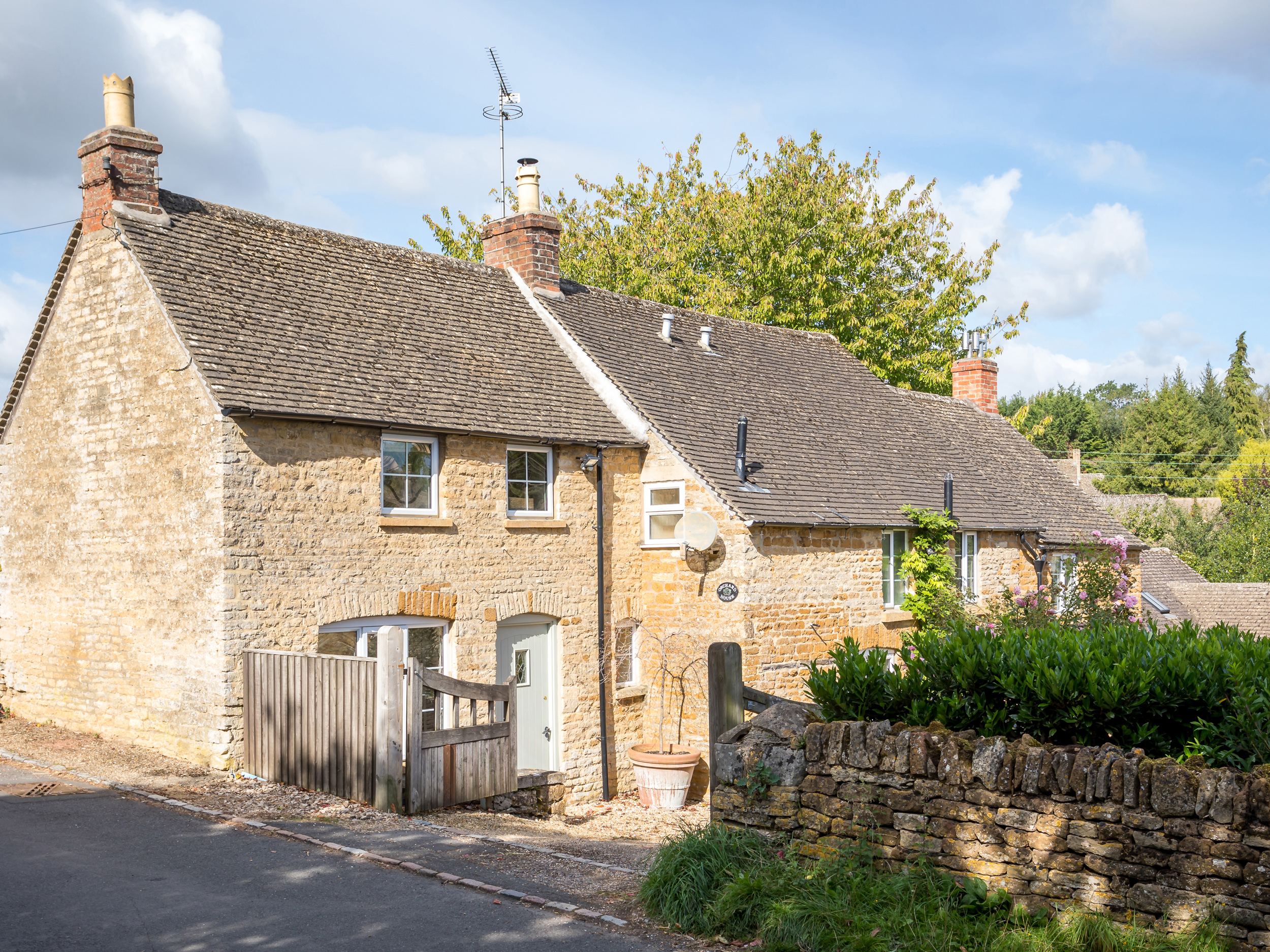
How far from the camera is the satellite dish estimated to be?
51.4 feet

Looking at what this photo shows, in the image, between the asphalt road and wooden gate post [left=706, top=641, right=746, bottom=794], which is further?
wooden gate post [left=706, top=641, right=746, bottom=794]

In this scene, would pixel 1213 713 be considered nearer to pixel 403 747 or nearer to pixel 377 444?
pixel 403 747

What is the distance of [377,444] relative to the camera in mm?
13797

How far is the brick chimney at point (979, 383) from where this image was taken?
2731cm

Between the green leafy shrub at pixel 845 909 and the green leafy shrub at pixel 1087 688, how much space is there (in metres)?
1.03

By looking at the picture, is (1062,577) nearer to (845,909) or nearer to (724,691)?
(724,691)

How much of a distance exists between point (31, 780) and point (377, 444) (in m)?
5.47

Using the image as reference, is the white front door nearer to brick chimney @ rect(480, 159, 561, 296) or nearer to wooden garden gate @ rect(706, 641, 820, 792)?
brick chimney @ rect(480, 159, 561, 296)

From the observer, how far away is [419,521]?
1407 centimetres

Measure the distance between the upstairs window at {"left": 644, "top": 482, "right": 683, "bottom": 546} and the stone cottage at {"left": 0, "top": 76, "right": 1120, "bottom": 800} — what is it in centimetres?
6

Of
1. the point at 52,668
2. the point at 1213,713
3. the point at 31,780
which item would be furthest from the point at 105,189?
the point at 1213,713

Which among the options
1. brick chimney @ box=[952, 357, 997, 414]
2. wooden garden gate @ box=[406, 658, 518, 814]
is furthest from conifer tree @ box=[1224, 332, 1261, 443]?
wooden garden gate @ box=[406, 658, 518, 814]

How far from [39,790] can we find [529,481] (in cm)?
757

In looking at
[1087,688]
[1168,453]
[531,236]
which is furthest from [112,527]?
[1168,453]
